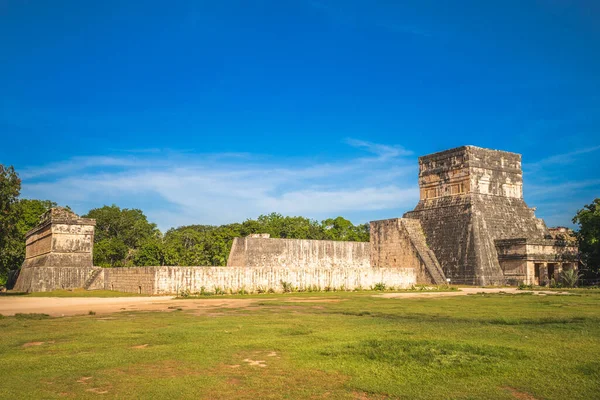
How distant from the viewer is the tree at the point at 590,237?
29828 millimetres

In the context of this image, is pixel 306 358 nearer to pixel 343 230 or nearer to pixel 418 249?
pixel 418 249

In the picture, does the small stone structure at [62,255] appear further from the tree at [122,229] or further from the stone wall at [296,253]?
the tree at [122,229]

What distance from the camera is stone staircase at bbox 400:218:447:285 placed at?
33.8 metres

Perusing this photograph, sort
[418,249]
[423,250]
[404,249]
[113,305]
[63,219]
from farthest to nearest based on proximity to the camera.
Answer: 1. [404,249]
2. [423,250]
3. [418,249]
4. [63,219]
5. [113,305]

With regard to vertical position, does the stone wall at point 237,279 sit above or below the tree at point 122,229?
below

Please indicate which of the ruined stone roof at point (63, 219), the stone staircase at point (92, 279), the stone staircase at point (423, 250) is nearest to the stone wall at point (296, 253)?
the stone staircase at point (423, 250)

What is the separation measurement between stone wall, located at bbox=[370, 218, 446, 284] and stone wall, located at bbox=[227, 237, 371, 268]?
1.15 metres

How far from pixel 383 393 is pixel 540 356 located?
109 inches

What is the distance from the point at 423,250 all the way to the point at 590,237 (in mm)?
9946

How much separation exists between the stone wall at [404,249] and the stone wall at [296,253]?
115 cm

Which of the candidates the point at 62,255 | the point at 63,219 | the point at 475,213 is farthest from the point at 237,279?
the point at 475,213

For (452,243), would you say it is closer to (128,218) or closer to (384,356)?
(384,356)

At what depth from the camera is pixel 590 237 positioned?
2988 cm

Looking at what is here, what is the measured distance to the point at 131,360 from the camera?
23.5 ft
